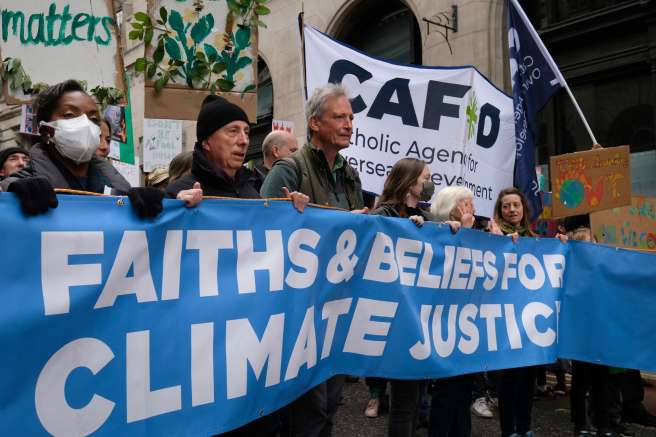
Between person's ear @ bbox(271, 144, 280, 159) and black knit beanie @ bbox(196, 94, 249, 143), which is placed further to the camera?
person's ear @ bbox(271, 144, 280, 159)

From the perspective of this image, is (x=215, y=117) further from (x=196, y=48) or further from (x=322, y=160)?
(x=196, y=48)

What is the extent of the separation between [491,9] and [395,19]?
8.80ft

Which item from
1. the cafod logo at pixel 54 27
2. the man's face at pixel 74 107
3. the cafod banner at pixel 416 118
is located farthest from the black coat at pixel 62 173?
the cafod banner at pixel 416 118

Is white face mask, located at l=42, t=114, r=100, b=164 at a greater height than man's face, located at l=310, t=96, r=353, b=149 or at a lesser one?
lesser

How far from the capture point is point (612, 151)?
452 centimetres

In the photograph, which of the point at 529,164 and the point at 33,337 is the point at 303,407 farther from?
the point at 529,164

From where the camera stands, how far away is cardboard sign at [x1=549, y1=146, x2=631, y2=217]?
4.48m

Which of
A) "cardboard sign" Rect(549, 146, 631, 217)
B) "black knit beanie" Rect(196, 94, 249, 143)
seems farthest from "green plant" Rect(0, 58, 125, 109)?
"cardboard sign" Rect(549, 146, 631, 217)

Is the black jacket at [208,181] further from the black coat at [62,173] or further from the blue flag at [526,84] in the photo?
the blue flag at [526,84]

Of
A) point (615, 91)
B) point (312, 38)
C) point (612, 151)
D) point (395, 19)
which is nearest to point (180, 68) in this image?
point (312, 38)

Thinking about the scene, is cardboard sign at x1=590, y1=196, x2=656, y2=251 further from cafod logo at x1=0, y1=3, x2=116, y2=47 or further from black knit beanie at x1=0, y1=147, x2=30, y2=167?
black knit beanie at x1=0, y1=147, x2=30, y2=167

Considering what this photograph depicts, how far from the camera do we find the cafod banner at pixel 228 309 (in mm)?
1943

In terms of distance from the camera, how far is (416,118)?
5.04 meters

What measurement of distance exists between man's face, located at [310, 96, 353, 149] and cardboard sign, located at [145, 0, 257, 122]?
2.08 feet
